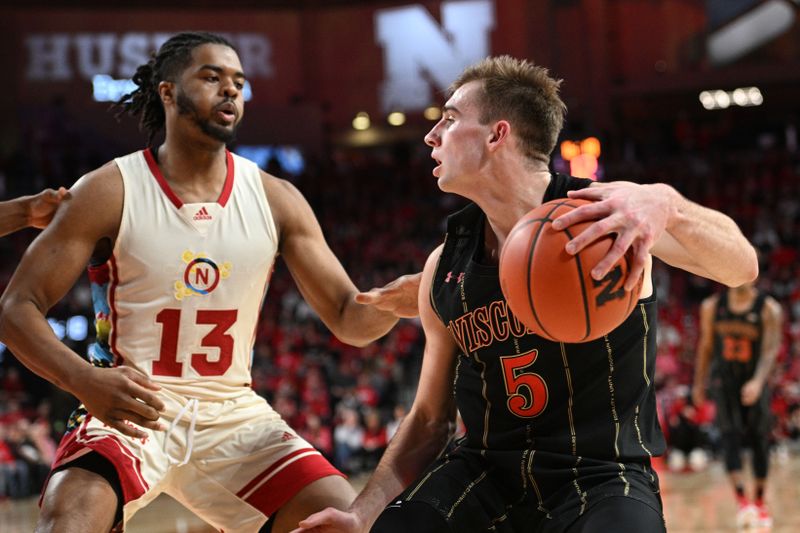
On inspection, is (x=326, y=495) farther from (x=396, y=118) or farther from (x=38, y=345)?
(x=396, y=118)

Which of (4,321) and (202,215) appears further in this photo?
(202,215)

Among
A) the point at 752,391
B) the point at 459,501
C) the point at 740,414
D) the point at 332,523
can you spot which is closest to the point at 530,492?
the point at 459,501

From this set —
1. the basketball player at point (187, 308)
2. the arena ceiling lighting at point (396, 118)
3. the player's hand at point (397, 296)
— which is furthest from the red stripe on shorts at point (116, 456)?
the arena ceiling lighting at point (396, 118)

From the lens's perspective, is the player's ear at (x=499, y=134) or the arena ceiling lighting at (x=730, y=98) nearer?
the player's ear at (x=499, y=134)

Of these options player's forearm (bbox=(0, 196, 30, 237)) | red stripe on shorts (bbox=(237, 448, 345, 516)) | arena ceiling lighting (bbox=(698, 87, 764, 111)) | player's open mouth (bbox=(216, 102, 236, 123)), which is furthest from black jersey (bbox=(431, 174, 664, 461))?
arena ceiling lighting (bbox=(698, 87, 764, 111))

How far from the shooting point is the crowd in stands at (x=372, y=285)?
1274 centimetres

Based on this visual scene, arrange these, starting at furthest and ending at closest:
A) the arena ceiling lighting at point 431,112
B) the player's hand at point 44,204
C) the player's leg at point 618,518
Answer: the arena ceiling lighting at point 431,112
the player's hand at point 44,204
the player's leg at point 618,518

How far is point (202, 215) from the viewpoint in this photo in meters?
3.80

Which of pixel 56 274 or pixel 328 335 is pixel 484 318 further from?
pixel 328 335

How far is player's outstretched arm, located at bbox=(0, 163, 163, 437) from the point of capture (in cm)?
314

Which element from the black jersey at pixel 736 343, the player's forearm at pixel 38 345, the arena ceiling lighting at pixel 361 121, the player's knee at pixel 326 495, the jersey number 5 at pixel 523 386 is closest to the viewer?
the jersey number 5 at pixel 523 386

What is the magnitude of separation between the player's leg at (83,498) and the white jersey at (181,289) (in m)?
0.45

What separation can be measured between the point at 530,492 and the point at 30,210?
78.8 inches

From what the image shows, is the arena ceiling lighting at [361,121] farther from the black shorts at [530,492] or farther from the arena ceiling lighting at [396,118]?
the black shorts at [530,492]
